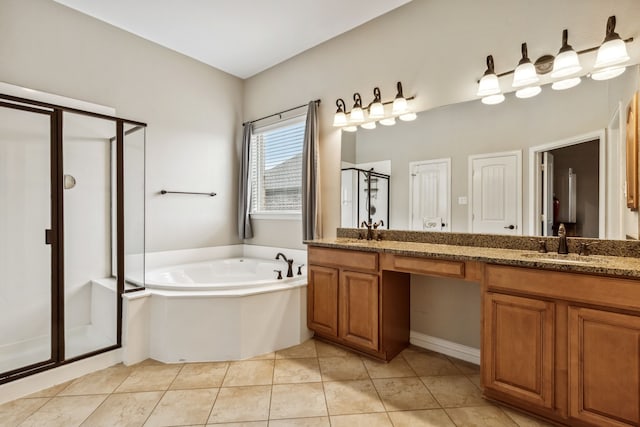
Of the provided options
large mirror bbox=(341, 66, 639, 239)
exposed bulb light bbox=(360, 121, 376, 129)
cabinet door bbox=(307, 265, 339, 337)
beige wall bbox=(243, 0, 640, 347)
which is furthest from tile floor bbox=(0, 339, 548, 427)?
exposed bulb light bbox=(360, 121, 376, 129)

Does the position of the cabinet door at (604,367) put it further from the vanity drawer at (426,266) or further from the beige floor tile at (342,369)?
the beige floor tile at (342,369)

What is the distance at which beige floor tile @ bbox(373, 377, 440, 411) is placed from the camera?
1.84 metres

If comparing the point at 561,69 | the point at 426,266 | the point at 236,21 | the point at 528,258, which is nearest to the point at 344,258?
the point at 426,266

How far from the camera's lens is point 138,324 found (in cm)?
242

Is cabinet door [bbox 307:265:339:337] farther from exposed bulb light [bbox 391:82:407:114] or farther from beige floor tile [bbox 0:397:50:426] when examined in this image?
beige floor tile [bbox 0:397:50:426]

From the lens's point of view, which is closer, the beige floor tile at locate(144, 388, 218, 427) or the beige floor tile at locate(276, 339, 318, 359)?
the beige floor tile at locate(144, 388, 218, 427)

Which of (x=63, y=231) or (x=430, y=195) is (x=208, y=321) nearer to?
(x=63, y=231)

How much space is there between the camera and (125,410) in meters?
1.80

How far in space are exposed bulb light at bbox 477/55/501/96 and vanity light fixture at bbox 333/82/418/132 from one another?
0.54m

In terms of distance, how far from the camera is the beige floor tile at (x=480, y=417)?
65.8 inches

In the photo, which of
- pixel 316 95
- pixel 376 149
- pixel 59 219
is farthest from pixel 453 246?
pixel 59 219

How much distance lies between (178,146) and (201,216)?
31.7 inches

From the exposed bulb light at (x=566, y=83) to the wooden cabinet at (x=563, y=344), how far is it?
1.21 metres

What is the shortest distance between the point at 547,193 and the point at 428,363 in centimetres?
143
